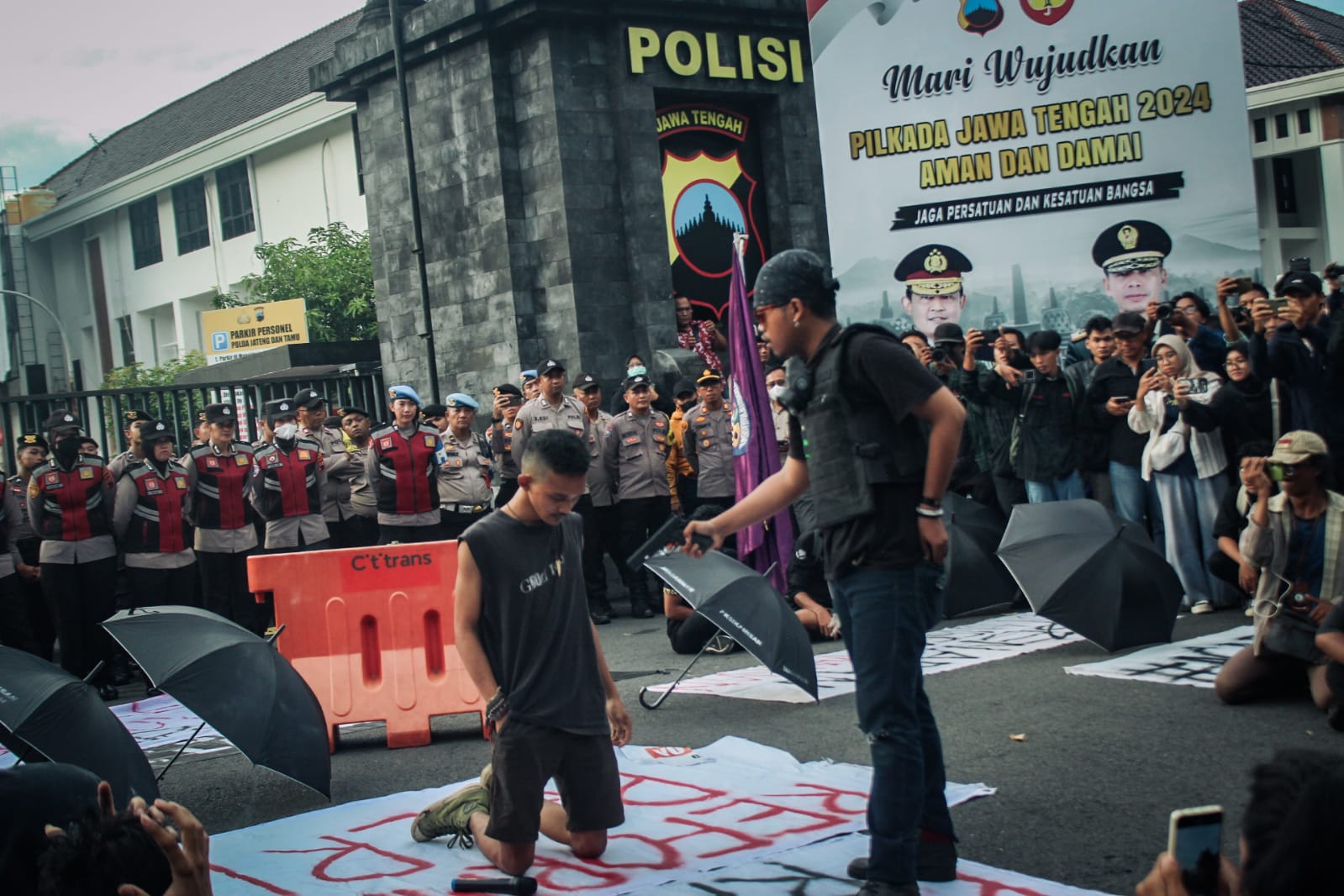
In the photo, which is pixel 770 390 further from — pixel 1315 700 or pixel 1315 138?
pixel 1315 138

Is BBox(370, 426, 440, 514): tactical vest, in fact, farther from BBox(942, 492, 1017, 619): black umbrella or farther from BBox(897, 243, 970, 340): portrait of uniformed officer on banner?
BBox(897, 243, 970, 340): portrait of uniformed officer on banner

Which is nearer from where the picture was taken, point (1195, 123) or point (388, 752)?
point (388, 752)

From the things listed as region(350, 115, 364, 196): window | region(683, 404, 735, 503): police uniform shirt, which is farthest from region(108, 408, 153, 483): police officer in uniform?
region(350, 115, 364, 196): window

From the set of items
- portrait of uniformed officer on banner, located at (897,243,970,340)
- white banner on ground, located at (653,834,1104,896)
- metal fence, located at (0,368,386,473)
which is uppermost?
portrait of uniformed officer on banner, located at (897,243,970,340)

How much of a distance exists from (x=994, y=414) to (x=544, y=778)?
24.1 feet

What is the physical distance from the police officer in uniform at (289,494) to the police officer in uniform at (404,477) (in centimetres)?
51

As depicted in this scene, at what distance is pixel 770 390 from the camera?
12148 mm

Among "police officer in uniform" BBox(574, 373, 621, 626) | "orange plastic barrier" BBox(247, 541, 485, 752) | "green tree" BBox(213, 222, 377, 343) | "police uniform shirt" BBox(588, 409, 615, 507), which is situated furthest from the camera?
"green tree" BBox(213, 222, 377, 343)

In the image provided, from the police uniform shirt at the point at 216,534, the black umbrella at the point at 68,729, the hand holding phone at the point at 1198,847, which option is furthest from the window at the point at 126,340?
the hand holding phone at the point at 1198,847

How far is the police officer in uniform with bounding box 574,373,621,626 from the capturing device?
1232 cm

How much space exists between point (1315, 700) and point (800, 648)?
2.37 meters

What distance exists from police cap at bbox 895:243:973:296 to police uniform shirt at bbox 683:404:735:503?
3.12 meters

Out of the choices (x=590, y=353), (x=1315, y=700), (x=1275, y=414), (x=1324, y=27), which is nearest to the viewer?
(x=1315, y=700)

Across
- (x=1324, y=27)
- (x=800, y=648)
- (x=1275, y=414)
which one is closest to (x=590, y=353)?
(x=1275, y=414)
